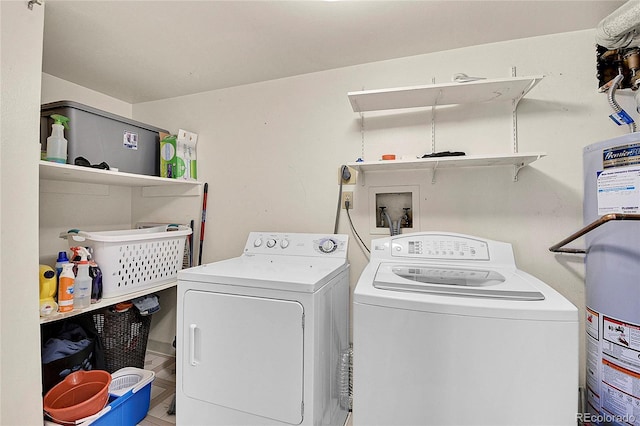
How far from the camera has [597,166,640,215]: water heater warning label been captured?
1163mm

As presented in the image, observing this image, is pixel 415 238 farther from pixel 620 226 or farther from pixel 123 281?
pixel 123 281

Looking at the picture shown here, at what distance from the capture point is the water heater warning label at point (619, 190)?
45.8 inches

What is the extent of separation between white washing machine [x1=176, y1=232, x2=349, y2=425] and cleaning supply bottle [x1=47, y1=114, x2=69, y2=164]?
96 cm

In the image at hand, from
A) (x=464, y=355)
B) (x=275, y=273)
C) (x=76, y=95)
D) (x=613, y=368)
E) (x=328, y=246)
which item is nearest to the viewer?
(x=464, y=355)

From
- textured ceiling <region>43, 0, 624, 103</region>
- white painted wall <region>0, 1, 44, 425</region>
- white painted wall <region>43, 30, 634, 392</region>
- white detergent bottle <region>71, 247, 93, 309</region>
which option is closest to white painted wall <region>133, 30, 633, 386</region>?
white painted wall <region>43, 30, 634, 392</region>

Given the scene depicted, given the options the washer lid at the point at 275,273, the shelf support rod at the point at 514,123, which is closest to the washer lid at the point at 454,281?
the washer lid at the point at 275,273

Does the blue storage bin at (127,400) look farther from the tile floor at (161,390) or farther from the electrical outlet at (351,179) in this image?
the electrical outlet at (351,179)

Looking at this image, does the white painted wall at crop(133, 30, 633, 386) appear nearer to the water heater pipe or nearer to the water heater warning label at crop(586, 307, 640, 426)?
the water heater pipe

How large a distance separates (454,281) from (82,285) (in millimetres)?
1930

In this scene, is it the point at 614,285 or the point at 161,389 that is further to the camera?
the point at 161,389

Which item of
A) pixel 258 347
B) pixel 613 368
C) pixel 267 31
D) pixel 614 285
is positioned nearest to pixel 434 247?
pixel 614 285

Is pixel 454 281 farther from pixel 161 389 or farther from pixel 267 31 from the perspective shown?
pixel 161 389

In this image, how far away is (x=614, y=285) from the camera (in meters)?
1.23

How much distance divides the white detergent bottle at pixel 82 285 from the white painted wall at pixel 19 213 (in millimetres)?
261
